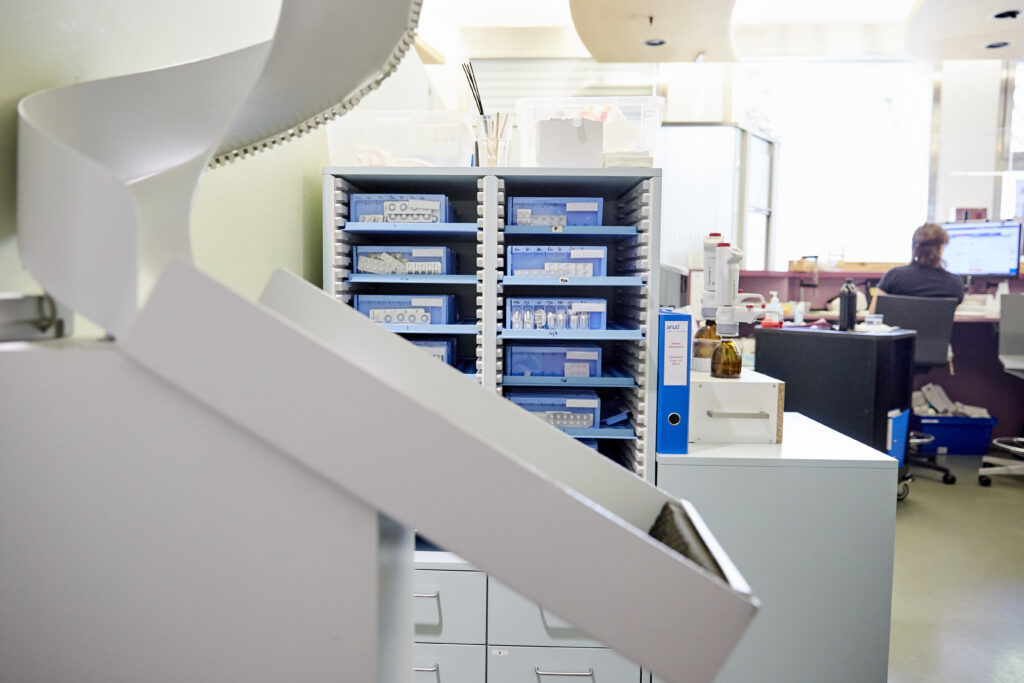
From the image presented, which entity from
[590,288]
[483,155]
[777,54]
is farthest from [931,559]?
[777,54]

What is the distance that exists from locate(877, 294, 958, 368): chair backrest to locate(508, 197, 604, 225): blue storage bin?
10.2 ft

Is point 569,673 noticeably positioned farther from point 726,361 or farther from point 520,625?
point 726,361

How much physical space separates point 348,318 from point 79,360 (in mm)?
328

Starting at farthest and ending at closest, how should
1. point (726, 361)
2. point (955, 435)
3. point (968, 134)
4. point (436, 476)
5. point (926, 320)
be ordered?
point (968, 134) < point (955, 435) < point (926, 320) < point (726, 361) < point (436, 476)

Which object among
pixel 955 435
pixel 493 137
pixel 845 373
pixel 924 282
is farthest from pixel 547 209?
pixel 955 435

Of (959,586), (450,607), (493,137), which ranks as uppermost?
(493,137)

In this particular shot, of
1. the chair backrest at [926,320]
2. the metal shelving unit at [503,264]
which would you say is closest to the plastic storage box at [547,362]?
the metal shelving unit at [503,264]

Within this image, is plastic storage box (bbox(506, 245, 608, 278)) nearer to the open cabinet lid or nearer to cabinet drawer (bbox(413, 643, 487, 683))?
cabinet drawer (bbox(413, 643, 487, 683))

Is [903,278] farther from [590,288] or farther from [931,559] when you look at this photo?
[590,288]

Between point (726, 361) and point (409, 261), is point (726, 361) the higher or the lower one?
the lower one

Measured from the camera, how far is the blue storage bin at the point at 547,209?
2014 millimetres

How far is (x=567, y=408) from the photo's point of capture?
2.04m

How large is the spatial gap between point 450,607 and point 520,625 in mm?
185

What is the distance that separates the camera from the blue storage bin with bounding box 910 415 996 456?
16.5ft
